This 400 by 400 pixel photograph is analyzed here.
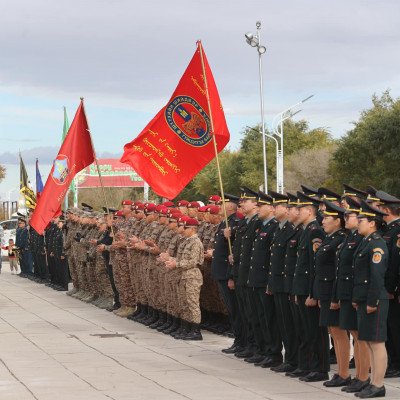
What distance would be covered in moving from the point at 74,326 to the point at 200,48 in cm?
534

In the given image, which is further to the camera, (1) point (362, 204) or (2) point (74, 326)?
(2) point (74, 326)

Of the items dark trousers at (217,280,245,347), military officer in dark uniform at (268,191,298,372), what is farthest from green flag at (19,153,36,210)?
military officer in dark uniform at (268,191,298,372)

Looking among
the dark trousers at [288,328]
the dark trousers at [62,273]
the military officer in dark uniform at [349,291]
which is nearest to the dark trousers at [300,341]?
the dark trousers at [288,328]

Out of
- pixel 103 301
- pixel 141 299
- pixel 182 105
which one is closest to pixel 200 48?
pixel 182 105

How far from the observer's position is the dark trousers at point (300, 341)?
40.5ft

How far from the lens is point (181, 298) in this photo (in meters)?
16.3

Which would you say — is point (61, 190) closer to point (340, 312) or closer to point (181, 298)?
point (181, 298)

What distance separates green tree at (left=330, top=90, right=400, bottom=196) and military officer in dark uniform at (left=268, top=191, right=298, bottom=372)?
3969 centimetres

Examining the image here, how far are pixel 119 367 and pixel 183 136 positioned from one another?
4085mm

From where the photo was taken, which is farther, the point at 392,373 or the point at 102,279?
the point at 102,279

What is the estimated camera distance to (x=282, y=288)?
12688 millimetres

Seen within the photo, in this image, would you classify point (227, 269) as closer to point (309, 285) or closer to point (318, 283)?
point (309, 285)

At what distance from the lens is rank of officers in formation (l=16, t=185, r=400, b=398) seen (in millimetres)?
10969

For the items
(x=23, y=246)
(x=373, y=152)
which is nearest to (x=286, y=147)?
(x=373, y=152)
